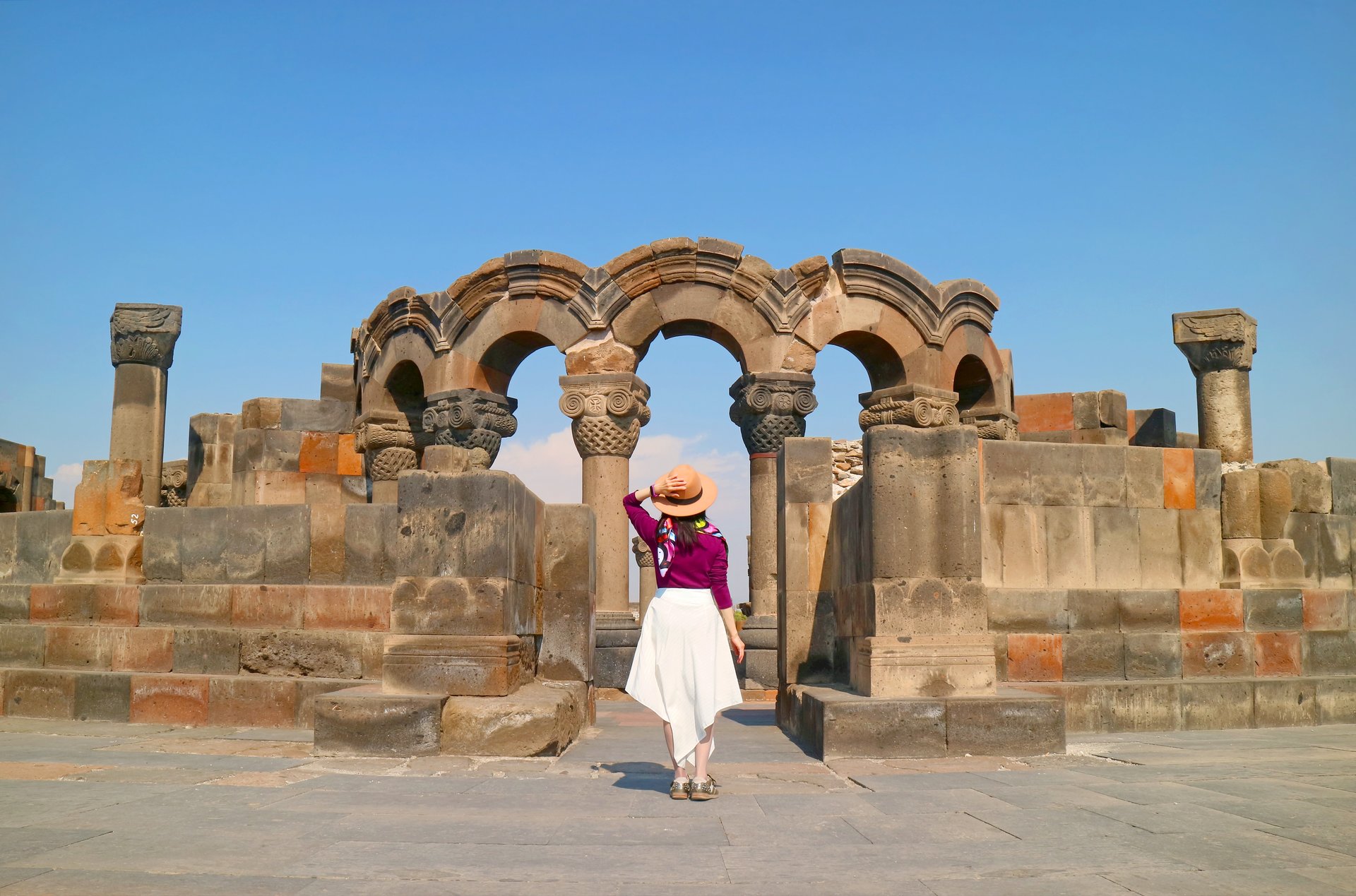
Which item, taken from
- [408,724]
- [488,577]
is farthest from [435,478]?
[408,724]

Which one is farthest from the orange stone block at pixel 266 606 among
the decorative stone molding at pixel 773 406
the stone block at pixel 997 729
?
the decorative stone molding at pixel 773 406

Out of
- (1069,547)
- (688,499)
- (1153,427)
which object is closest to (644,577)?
(1153,427)

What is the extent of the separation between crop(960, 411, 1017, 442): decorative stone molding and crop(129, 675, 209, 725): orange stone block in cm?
938

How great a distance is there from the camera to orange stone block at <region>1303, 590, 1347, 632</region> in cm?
883

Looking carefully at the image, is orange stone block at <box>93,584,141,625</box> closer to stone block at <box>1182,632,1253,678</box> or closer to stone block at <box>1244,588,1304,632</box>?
stone block at <box>1182,632,1253,678</box>

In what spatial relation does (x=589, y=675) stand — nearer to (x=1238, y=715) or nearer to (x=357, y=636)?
(x=357, y=636)

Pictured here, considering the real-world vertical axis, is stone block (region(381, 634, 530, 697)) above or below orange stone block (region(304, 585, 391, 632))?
below

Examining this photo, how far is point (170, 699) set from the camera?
28.5ft

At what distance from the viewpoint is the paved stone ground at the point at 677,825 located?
132 inches

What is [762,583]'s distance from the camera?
41.0 ft

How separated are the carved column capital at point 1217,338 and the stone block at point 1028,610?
24.7ft

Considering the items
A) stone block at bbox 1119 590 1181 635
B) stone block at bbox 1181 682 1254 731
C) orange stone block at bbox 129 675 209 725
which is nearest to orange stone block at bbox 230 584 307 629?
orange stone block at bbox 129 675 209 725

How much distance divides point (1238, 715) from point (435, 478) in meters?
5.92

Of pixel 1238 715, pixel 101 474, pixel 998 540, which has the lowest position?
pixel 1238 715
